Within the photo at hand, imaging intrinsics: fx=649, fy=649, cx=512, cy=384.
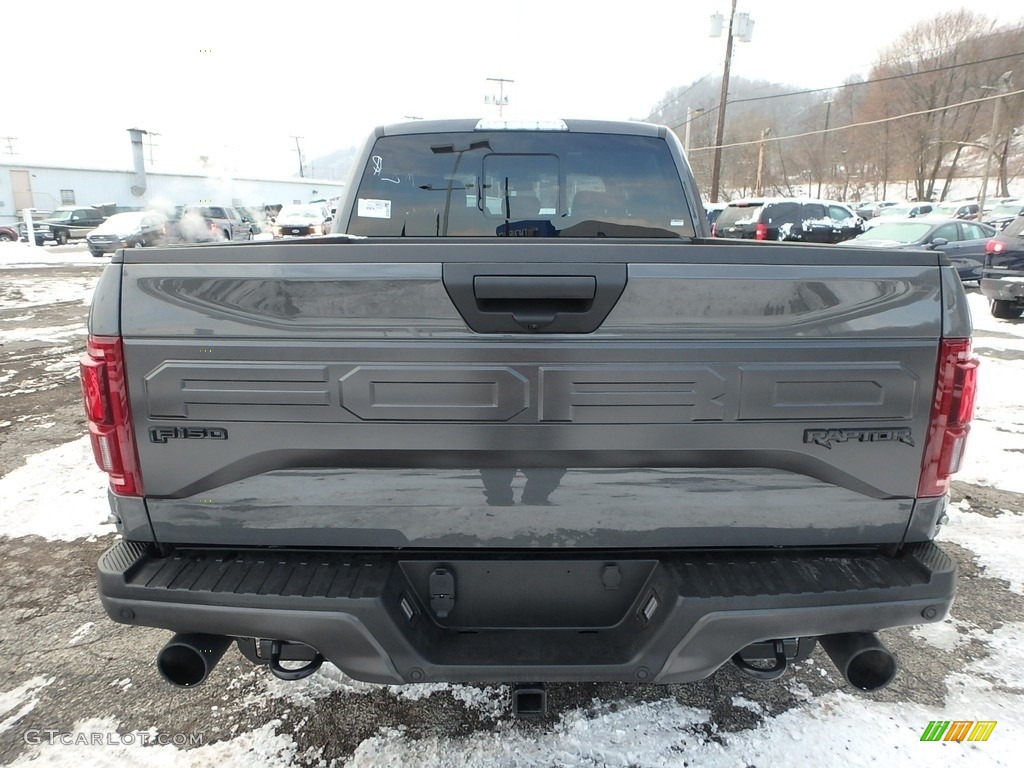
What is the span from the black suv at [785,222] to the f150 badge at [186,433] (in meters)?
16.9

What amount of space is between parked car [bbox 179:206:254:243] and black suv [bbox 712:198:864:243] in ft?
62.8

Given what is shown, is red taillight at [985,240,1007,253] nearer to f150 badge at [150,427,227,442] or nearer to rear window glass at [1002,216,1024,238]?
rear window glass at [1002,216,1024,238]

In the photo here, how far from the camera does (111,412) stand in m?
1.78

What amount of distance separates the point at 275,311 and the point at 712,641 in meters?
1.49

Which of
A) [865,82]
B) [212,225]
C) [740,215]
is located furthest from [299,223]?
[865,82]

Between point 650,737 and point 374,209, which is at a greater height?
point 374,209

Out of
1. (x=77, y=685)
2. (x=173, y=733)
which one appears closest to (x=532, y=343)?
(x=173, y=733)

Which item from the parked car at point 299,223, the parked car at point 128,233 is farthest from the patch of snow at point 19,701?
the parked car at point 128,233

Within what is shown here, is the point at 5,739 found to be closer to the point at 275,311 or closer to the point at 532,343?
the point at 275,311

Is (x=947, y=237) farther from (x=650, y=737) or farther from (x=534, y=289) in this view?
(x=534, y=289)

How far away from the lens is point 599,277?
1721 millimetres

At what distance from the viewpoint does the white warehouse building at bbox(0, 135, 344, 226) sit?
134ft

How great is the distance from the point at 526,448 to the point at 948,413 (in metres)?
1.17
